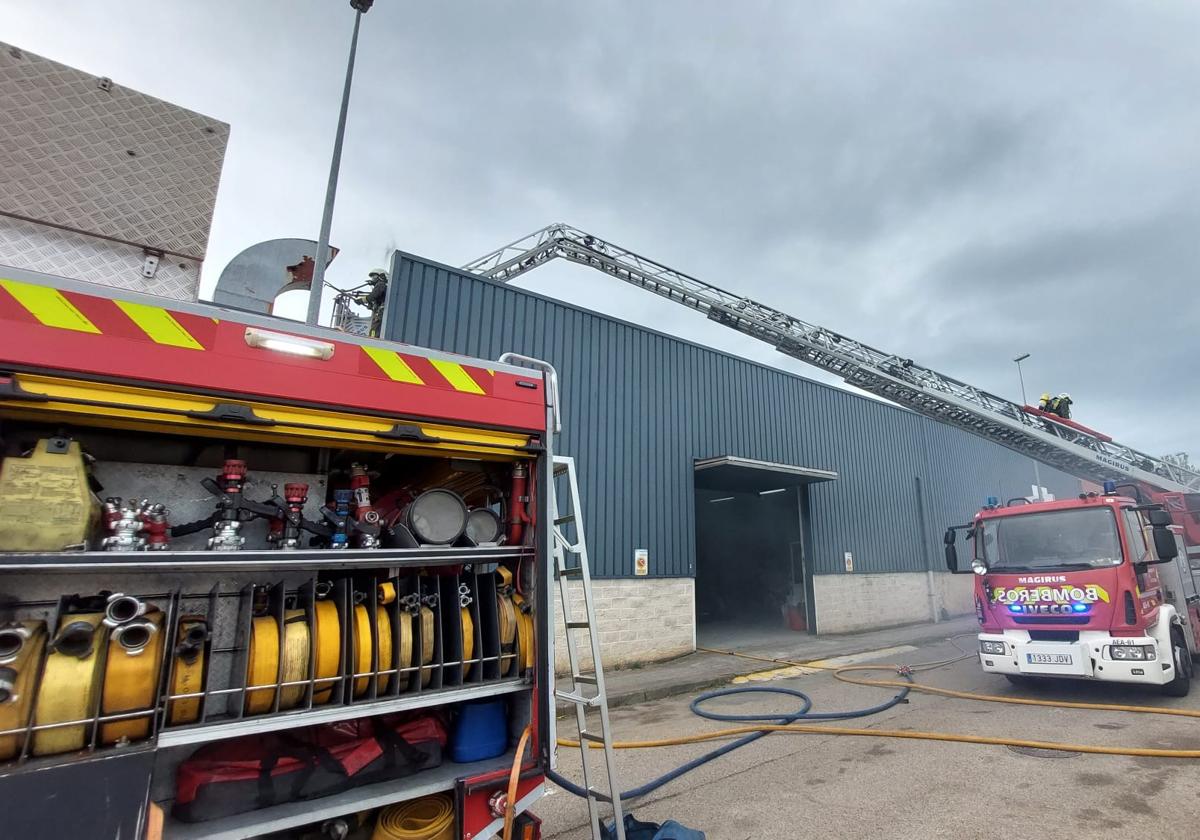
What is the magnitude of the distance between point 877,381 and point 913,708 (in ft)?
22.6

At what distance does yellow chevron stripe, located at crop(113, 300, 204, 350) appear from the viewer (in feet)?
7.21

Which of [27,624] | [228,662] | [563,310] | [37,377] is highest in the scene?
[563,310]

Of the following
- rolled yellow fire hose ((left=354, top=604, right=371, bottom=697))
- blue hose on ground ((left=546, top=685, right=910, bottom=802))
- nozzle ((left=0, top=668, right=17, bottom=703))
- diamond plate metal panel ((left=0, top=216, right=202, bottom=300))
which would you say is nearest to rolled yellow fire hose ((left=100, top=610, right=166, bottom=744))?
nozzle ((left=0, top=668, right=17, bottom=703))

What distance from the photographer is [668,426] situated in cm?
1195

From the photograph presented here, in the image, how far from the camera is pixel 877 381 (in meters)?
12.1

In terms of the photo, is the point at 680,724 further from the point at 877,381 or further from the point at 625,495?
the point at 877,381

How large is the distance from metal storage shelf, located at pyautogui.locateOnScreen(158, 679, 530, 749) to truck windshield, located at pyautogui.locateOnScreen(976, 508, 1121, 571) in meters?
7.93

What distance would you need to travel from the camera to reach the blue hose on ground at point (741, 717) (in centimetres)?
453

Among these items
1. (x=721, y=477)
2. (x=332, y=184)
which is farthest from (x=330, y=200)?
(x=721, y=477)

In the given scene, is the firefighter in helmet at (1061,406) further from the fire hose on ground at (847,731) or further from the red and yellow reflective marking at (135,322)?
the red and yellow reflective marking at (135,322)

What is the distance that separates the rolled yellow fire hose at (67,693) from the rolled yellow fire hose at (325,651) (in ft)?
2.35

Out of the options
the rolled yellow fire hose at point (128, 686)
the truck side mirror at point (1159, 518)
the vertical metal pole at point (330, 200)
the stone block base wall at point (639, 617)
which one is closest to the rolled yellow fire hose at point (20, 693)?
the rolled yellow fire hose at point (128, 686)

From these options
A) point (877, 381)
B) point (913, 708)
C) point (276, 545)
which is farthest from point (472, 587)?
point (877, 381)

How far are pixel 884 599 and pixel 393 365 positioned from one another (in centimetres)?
1671
